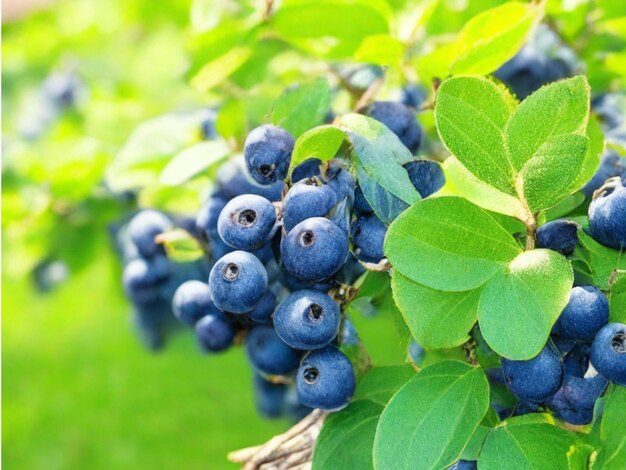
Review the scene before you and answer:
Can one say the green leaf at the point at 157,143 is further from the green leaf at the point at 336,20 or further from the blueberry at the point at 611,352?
the blueberry at the point at 611,352

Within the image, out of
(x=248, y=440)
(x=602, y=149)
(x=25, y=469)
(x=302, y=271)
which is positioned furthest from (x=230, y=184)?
(x=25, y=469)

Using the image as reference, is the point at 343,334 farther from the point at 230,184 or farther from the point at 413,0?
the point at 413,0

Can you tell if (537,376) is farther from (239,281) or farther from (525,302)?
(239,281)

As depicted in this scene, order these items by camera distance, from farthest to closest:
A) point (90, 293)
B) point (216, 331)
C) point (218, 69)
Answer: point (90, 293) < point (218, 69) < point (216, 331)

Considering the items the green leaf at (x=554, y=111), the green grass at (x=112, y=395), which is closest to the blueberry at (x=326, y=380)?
the green leaf at (x=554, y=111)

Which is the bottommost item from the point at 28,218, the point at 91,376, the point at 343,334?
the point at 91,376

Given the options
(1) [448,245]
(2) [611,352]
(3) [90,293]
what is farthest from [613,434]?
(3) [90,293]
